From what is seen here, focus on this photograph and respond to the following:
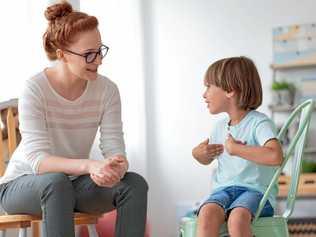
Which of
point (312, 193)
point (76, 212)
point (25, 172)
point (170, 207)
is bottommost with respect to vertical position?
point (170, 207)

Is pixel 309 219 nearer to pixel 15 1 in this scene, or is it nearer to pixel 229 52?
pixel 229 52

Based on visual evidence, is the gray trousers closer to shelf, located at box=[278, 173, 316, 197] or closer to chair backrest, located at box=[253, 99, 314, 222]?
chair backrest, located at box=[253, 99, 314, 222]

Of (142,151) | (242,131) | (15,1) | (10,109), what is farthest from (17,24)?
(242,131)

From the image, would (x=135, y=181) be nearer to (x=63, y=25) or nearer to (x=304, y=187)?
(x=63, y=25)

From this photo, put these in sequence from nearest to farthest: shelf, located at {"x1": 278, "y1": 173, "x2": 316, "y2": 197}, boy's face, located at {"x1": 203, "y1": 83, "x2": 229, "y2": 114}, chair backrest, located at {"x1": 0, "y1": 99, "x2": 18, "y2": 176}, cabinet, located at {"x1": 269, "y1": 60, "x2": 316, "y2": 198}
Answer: boy's face, located at {"x1": 203, "y1": 83, "x2": 229, "y2": 114} < chair backrest, located at {"x1": 0, "y1": 99, "x2": 18, "y2": 176} < shelf, located at {"x1": 278, "y1": 173, "x2": 316, "y2": 197} < cabinet, located at {"x1": 269, "y1": 60, "x2": 316, "y2": 198}

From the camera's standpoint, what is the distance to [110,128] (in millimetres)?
1988

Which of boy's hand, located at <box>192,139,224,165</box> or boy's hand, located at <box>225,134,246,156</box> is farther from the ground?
boy's hand, located at <box>225,134,246,156</box>

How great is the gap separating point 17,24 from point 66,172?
4.81 ft

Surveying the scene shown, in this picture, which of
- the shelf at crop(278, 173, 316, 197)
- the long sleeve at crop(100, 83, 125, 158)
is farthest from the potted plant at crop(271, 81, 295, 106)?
the long sleeve at crop(100, 83, 125, 158)

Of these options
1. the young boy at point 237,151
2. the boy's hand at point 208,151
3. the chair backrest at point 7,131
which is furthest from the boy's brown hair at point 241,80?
the chair backrest at point 7,131

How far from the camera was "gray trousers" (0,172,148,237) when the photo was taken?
65.8 inches

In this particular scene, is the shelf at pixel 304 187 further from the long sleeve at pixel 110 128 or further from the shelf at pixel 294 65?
the long sleeve at pixel 110 128

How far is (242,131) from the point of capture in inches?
73.1

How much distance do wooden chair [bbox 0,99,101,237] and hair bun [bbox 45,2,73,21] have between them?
575 mm
